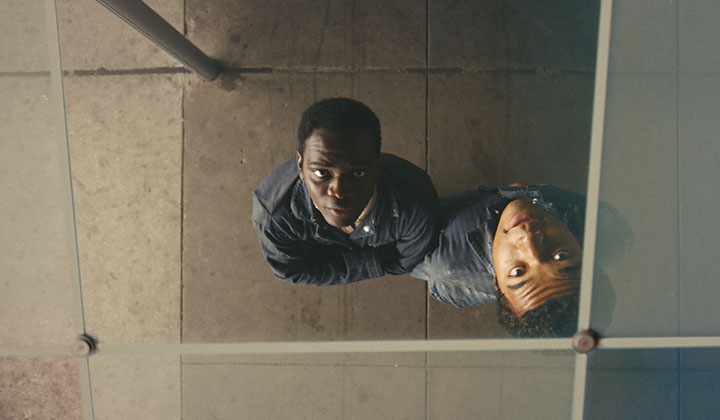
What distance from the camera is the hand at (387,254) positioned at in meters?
1.45

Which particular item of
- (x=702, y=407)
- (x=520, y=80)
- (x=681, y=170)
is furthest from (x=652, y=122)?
(x=520, y=80)

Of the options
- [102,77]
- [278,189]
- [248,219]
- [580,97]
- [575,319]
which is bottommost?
[575,319]

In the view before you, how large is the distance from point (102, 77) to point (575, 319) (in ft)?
6.77

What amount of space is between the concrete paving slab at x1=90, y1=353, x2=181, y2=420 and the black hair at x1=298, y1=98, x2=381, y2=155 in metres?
0.62

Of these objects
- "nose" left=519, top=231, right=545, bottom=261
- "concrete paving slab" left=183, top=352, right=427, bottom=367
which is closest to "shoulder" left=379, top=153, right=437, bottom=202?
"nose" left=519, top=231, right=545, bottom=261

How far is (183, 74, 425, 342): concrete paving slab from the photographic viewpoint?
1.88 m

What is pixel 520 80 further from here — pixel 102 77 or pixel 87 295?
pixel 87 295

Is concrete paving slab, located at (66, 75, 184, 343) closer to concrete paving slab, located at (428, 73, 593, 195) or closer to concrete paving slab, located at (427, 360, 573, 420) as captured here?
concrete paving slab, located at (428, 73, 593, 195)

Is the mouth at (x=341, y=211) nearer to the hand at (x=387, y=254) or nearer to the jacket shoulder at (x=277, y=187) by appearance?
the jacket shoulder at (x=277, y=187)

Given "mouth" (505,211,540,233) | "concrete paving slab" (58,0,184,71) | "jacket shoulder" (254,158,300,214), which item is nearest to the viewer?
"mouth" (505,211,540,233)

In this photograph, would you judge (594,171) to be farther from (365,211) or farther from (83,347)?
(83,347)

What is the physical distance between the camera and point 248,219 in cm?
191

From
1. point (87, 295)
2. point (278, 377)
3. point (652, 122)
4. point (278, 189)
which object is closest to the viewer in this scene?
point (652, 122)

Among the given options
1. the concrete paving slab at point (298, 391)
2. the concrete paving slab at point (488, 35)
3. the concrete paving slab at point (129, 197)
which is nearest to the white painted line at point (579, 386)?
the concrete paving slab at point (298, 391)
